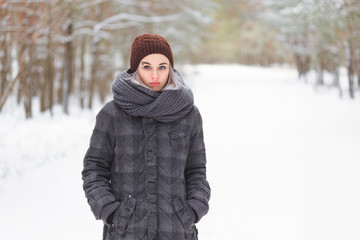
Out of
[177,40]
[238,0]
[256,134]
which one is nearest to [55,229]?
[256,134]

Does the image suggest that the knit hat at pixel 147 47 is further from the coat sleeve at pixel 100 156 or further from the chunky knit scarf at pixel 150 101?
the coat sleeve at pixel 100 156

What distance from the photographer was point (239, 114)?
50.6 feet

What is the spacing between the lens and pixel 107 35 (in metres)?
16.7

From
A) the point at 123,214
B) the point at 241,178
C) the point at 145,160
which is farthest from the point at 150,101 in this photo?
the point at 241,178

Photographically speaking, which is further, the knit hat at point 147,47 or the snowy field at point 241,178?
the snowy field at point 241,178

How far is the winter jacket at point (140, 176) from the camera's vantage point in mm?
2104

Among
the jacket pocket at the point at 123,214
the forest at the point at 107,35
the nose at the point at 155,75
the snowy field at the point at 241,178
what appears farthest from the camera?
the forest at the point at 107,35

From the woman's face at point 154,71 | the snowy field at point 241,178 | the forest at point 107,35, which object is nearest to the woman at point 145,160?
the woman's face at point 154,71

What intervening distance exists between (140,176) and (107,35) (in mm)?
15323

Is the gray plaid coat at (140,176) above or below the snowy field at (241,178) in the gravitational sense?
above

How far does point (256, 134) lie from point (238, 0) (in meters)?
25.8

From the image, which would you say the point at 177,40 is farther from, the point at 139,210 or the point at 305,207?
the point at 139,210

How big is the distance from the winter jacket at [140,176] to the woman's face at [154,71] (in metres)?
0.22

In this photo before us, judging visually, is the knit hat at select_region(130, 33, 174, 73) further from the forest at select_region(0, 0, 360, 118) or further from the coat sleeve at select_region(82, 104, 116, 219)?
the forest at select_region(0, 0, 360, 118)
